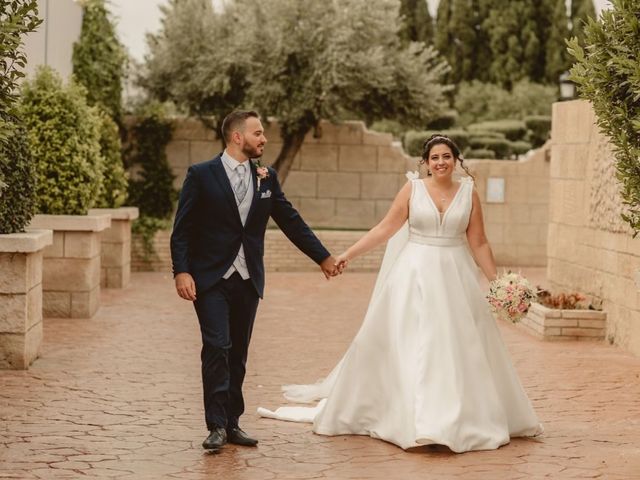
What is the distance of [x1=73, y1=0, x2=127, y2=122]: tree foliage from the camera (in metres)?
20.3

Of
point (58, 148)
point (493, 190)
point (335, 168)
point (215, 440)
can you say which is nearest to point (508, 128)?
point (335, 168)

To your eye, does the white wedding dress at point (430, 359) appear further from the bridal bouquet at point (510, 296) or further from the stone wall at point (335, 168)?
the stone wall at point (335, 168)

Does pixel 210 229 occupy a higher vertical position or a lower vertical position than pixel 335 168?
lower

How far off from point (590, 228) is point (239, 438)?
24.9ft

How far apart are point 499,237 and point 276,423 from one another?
16180 millimetres

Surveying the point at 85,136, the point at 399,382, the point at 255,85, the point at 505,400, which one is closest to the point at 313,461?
the point at 399,382

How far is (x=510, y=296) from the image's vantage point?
8195mm

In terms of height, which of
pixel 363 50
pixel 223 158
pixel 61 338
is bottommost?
pixel 61 338

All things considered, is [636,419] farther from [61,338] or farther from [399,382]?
[61,338]

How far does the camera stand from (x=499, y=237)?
80.2ft

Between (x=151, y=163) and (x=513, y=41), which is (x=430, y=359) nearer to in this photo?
(x=151, y=163)

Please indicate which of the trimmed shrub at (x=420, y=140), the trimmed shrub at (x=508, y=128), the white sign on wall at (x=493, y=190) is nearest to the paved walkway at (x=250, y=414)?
the white sign on wall at (x=493, y=190)

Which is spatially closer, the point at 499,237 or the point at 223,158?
the point at 223,158

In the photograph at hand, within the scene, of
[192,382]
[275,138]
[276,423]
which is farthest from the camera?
[275,138]
